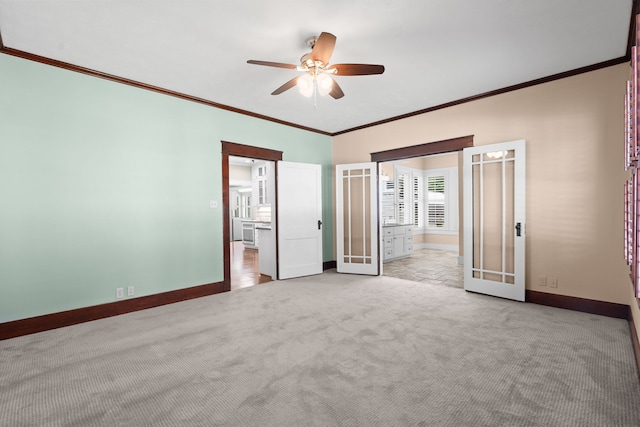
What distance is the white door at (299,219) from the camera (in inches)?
209

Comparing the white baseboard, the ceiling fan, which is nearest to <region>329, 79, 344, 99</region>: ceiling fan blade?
the ceiling fan

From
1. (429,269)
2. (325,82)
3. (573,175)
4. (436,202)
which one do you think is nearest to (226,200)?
(325,82)

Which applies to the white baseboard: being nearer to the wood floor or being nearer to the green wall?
the wood floor

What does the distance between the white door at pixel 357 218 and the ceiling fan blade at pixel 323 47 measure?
125 inches

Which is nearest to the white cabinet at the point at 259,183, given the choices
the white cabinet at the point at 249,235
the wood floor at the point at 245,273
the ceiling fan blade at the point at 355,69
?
the white cabinet at the point at 249,235

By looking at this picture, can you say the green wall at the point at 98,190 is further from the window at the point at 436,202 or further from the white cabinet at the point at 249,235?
the window at the point at 436,202

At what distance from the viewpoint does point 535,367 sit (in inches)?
88.0

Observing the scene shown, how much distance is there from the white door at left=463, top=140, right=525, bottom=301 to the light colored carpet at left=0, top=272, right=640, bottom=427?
547 mm

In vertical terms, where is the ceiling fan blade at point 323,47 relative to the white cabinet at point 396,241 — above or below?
above

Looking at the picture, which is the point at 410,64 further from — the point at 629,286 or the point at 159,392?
the point at 159,392

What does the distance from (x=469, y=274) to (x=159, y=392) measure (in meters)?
4.07

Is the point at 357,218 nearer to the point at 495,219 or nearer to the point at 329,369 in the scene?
the point at 495,219

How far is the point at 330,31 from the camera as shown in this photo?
2.73m

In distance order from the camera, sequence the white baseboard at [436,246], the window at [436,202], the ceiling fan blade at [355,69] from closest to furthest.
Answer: the ceiling fan blade at [355,69] < the white baseboard at [436,246] < the window at [436,202]
